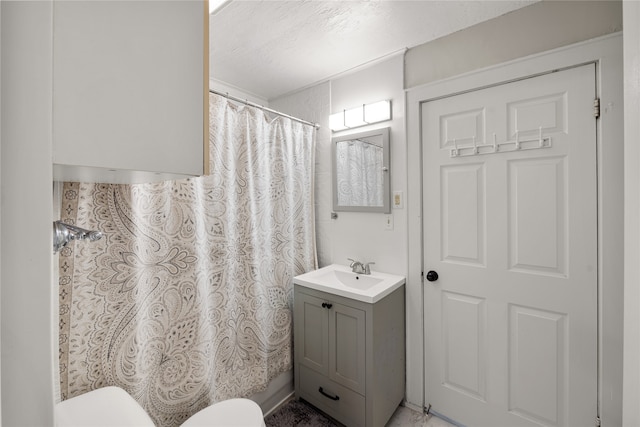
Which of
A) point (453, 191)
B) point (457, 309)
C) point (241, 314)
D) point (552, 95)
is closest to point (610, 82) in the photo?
point (552, 95)

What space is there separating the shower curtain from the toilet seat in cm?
21

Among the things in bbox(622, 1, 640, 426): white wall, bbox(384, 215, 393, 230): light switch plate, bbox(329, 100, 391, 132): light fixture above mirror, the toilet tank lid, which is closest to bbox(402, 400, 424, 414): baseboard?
bbox(622, 1, 640, 426): white wall

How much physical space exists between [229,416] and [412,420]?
3.75 feet

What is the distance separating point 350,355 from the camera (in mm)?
1613

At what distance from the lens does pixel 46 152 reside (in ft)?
0.70

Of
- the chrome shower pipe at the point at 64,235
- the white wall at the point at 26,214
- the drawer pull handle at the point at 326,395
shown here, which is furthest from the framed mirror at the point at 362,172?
the white wall at the point at 26,214

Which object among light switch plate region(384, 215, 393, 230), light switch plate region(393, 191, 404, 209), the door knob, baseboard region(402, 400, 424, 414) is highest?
light switch plate region(393, 191, 404, 209)

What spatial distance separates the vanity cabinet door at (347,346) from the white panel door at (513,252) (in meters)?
0.49

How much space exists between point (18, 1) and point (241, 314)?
1.65 metres

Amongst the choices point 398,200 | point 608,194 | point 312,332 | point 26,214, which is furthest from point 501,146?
point 26,214

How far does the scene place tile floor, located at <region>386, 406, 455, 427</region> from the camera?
1.69 metres

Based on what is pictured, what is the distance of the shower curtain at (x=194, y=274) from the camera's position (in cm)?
109

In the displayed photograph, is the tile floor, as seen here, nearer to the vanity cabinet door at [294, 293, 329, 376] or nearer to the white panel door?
the white panel door

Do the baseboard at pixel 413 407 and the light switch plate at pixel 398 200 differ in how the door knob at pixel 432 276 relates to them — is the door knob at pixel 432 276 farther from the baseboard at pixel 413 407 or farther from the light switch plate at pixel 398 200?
the baseboard at pixel 413 407
